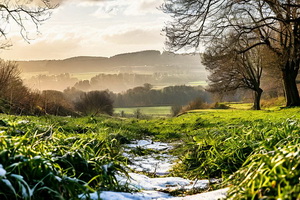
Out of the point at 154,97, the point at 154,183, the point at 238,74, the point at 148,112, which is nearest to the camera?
the point at 154,183

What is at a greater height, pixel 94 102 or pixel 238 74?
pixel 238 74

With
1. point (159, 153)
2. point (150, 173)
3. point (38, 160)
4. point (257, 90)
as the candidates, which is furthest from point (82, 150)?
point (257, 90)

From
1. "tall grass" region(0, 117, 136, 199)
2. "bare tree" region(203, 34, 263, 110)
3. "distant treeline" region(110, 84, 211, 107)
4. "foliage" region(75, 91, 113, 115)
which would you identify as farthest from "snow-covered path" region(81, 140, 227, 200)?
"distant treeline" region(110, 84, 211, 107)

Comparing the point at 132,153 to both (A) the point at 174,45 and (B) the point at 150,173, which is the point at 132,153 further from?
(A) the point at 174,45

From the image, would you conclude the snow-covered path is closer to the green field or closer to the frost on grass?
the frost on grass

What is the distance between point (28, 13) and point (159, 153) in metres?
13.5

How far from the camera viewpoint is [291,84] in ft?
80.6

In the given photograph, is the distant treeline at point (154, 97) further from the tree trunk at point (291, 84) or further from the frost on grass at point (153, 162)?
the frost on grass at point (153, 162)

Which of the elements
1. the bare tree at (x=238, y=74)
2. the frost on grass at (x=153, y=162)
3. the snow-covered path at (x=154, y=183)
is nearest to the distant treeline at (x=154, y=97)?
the bare tree at (x=238, y=74)

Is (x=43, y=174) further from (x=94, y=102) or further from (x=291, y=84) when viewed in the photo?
(x=94, y=102)

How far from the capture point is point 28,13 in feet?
54.0

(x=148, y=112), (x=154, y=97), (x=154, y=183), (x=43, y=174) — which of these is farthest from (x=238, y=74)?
(x=154, y=97)

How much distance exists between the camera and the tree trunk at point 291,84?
24.4 meters

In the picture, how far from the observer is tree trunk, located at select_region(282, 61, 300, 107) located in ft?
80.0
